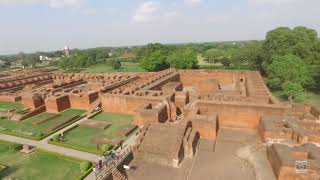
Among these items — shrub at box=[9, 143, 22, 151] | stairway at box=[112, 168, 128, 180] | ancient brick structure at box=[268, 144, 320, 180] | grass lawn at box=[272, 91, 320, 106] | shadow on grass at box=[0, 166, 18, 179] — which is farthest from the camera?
grass lawn at box=[272, 91, 320, 106]

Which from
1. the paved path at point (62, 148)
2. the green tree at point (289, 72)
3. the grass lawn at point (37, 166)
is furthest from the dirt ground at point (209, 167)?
the green tree at point (289, 72)

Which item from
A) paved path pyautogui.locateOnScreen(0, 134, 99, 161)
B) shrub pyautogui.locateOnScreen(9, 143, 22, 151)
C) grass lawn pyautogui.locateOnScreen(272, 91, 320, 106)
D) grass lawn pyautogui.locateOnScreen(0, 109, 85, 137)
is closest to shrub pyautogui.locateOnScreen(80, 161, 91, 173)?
paved path pyautogui.locateOnScreen(0, 134, 99, 161)

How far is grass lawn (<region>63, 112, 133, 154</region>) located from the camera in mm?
15598

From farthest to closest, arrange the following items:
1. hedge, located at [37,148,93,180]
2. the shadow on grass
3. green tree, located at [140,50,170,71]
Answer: green tree, located at [140,50,170,71] < the shadow on grass < hedge, located at [37,148,93,180]

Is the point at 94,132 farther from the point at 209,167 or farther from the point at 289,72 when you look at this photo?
the point at 289,72

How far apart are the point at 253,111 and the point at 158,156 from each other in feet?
26.0

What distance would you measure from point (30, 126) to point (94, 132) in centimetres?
637

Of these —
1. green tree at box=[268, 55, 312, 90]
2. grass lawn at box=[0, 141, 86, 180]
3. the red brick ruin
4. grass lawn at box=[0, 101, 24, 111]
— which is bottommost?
grass lawn at box=[0, 141, 86, 180]

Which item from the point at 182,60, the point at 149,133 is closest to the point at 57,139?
the point at 149,133

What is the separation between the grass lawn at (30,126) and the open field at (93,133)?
7.33 feet

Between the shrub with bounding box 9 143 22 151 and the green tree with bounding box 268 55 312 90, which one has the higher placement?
the green tree with bounding box 268 55 312 90

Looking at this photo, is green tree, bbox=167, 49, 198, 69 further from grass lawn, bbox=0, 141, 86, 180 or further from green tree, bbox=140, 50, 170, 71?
grass lawn, bbox=0, 141, 86, 180

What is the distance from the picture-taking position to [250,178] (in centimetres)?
1064

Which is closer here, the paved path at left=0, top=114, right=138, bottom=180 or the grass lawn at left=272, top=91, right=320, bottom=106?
the paved path at left=0, top=114, right=138, bottom=180
